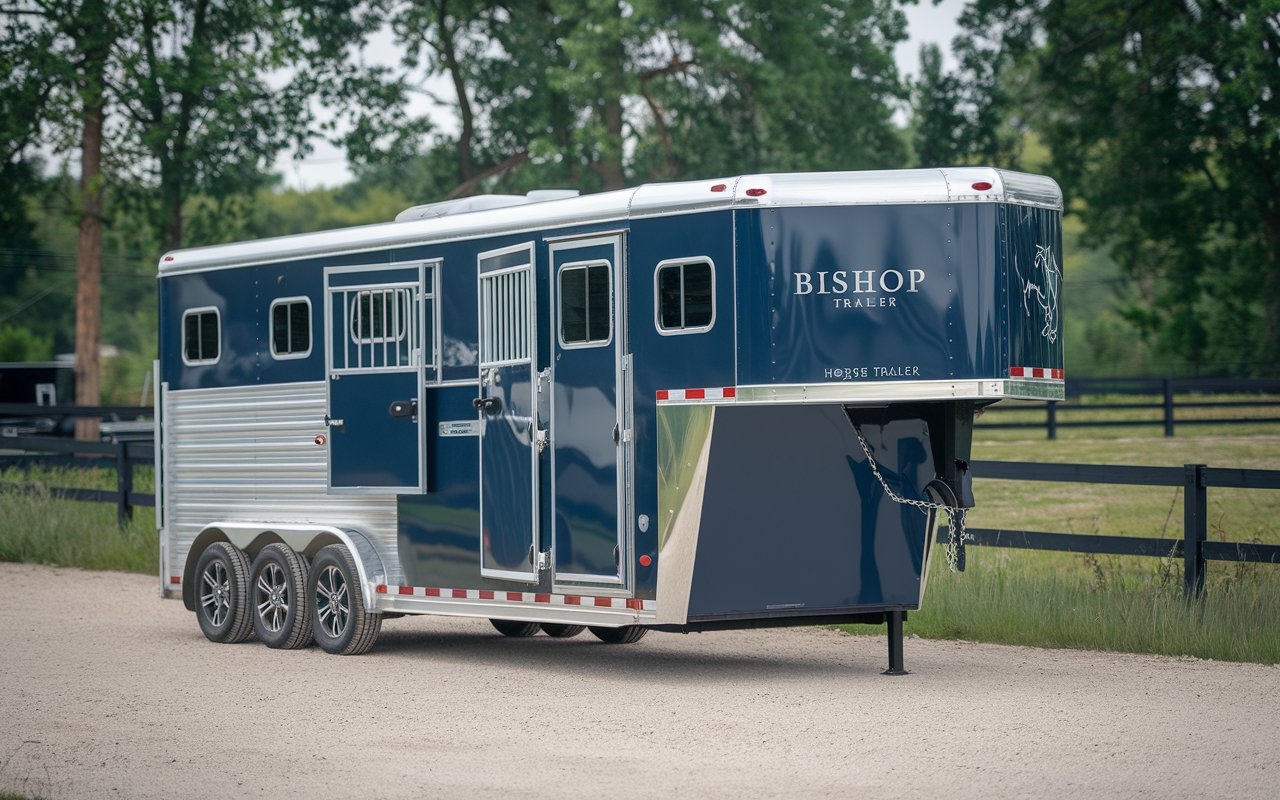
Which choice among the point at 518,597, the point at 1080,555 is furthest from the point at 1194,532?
the point at 1080,555

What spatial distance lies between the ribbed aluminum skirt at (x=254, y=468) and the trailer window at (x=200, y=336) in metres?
0.28

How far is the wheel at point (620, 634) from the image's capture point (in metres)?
13.5

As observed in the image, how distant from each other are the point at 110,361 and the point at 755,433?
198ft

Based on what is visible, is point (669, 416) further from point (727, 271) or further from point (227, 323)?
point (227, 323)

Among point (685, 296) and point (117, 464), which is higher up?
point (685, 296)

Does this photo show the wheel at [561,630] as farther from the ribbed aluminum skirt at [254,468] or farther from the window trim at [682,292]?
the window trim at [682,292]

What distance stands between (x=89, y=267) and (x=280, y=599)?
866 inches

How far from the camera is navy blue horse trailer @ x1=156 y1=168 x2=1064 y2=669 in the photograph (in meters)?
10.6

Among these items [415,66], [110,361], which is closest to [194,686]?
[415,66]

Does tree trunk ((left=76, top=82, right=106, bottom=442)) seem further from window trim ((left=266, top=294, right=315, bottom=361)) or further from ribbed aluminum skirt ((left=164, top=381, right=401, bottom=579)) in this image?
window trim ((left=266, top=294, right=315, bottom=361))

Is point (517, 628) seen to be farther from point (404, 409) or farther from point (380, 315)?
point (380, 315)

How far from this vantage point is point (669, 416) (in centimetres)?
1093

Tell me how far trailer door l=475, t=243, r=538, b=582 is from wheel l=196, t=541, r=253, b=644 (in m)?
2.56

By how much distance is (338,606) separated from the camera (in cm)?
1305
